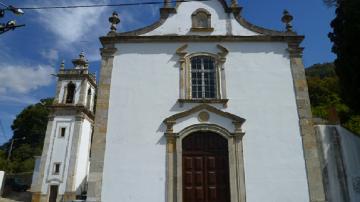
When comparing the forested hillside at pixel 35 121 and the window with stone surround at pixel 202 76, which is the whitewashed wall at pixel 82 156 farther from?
the window with stone surround at pixel 202 76

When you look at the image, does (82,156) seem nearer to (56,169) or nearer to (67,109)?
(56,169)

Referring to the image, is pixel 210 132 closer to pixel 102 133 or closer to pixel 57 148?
pixel 102 133

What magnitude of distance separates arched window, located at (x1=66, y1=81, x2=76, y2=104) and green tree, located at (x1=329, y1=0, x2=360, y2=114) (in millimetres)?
20839

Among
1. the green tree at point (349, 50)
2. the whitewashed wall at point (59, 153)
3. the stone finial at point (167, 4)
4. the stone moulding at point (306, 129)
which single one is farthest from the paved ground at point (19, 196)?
the green tree at point (349, 50)

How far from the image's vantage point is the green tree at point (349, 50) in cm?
1167

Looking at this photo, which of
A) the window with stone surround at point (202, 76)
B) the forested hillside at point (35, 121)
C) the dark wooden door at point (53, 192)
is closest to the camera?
the window with stone surround at point (202, 76)

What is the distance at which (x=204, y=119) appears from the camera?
35.5 ft

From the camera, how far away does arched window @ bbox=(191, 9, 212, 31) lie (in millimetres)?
12367

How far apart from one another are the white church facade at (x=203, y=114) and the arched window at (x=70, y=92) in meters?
15.6

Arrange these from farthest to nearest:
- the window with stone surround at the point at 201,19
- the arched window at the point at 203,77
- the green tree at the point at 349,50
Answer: the window with stone surround at the point at 201,19, the green tree at the point at 349,50, the arched window at the point at 203,77

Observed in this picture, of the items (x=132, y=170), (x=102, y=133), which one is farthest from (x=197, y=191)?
(x=102, y=133)

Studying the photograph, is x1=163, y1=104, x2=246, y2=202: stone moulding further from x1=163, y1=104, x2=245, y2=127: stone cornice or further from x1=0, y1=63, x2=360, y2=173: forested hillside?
x1=0, y1=63, x2=360, y2=173: forested hillside

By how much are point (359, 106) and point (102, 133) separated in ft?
32.3

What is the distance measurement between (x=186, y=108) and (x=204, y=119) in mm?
744
